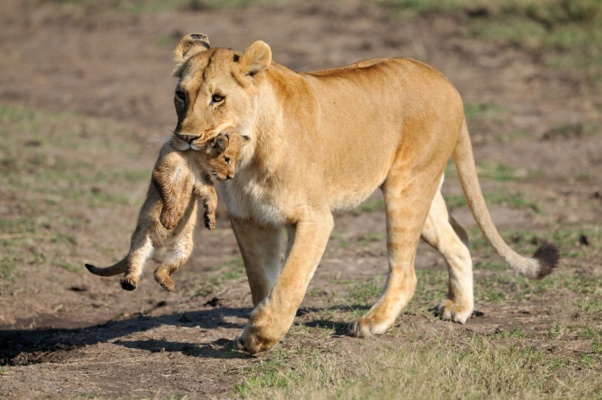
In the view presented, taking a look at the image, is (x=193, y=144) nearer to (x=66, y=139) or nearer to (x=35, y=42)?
(x=66, y=139)

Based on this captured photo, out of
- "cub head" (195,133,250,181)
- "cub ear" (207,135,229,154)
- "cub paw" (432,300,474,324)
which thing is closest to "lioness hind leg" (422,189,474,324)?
"cub paw" (432,300,474,324)

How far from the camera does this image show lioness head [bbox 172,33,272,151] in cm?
422

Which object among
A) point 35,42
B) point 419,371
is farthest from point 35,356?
point 35,42

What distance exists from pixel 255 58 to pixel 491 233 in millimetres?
1862

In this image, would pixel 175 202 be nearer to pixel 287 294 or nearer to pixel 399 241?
pixel 287 294

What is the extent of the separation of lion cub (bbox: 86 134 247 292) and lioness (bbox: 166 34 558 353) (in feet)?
0.33

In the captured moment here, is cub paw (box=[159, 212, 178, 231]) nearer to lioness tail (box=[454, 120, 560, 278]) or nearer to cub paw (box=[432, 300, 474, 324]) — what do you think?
cub paw (box=[432, 300, 474, 324])

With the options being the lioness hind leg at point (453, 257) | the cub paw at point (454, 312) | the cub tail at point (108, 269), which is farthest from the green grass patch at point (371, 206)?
the cub tail at point (108, 269)

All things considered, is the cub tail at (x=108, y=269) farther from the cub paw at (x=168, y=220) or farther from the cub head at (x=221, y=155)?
the cub head at (x=221, y=155)

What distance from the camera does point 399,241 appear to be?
17.1 feet

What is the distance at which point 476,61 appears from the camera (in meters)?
13.0

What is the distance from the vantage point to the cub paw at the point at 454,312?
5379mm

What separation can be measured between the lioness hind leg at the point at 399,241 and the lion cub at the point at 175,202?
38.9 inches

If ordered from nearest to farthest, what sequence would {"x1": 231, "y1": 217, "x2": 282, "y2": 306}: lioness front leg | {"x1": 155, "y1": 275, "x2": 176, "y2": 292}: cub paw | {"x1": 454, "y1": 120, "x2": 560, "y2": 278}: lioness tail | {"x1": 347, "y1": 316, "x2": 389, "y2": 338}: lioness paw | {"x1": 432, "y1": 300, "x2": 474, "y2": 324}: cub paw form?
{"x1": 155, "y1": 275, "x2": 176, "y2": 292}: cub paw < {"x1": 231, "y1": 217, "x2": 282, "y2": 306}: lioness front leg < {"x1": 347, "y1": 316, "x2": 389, "y2": 338}: lioness paw < {"x1": 432, "y1": 300, "x2": 474, "y2": 324}: cub paw < {"x1": 454, "y1": 120, "x2": 560, "y2": 278}: lioness tail
